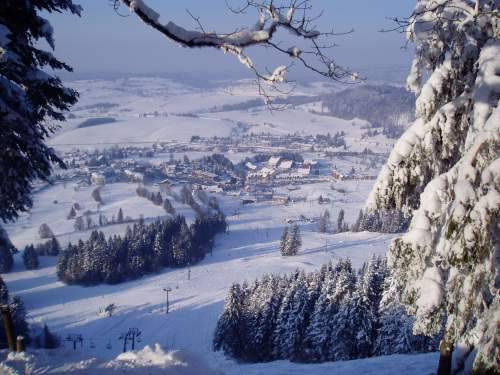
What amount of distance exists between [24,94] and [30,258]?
5577 centimetres

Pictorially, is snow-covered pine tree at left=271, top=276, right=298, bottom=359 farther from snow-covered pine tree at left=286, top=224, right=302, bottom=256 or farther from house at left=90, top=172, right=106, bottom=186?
house at left=90, top=172, right=106, bottom=186

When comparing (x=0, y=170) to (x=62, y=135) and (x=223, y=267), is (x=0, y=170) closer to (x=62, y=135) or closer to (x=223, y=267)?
(x=223, y=267)

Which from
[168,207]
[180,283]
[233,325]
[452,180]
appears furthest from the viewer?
[168,207]

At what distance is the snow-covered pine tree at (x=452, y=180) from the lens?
11.7 ft

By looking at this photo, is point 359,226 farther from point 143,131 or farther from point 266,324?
point 143,131

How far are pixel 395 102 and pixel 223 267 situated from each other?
148 metres

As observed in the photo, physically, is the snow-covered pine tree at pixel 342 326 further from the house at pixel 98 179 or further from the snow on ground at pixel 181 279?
the house at pixel 98 179

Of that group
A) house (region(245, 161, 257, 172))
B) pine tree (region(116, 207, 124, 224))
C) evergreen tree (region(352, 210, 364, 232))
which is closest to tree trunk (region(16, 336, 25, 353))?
evergreen tree (region(352, 210, 364, 232))

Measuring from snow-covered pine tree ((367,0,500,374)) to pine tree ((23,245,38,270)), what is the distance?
5800 cm

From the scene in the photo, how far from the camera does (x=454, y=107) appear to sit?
4758 mm

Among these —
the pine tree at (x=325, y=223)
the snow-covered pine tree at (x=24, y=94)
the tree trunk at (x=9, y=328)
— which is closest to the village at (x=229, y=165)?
the pine tree at (x=325, y=223)

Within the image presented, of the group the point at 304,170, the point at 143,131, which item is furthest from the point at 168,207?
the point at 143,131

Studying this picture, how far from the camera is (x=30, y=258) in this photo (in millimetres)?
54031

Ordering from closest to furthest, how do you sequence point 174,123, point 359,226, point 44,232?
point 44,232, point 359,226, point 174,123
